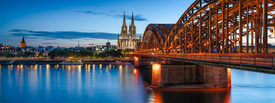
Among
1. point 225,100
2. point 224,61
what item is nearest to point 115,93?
point 225,100

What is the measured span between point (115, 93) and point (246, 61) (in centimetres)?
2776

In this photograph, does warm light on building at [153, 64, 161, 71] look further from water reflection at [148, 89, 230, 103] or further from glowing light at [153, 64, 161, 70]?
water reflection at [148, 89, 230, 103]

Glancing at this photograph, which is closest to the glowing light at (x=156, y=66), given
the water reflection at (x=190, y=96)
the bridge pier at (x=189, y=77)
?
the bridge pier at (x=189, y=77)

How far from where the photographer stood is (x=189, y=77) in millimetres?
45375

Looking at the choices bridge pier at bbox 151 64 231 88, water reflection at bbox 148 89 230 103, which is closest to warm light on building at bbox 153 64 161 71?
bridge pier at bbox 151 64 231 88

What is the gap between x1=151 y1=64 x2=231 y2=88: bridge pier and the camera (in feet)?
144

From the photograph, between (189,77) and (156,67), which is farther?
(156,67)

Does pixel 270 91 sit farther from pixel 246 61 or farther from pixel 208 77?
pixel 246 61

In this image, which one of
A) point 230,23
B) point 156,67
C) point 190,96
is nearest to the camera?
point 190,96

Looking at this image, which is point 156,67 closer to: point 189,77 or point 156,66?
point 156,66

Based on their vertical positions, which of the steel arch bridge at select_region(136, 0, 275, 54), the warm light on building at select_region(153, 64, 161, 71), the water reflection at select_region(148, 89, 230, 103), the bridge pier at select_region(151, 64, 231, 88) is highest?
the steel arch bridge at select_region(136, 0, 275, 54)

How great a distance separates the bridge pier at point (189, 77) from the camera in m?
→ 43.9

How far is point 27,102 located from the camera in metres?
39.6

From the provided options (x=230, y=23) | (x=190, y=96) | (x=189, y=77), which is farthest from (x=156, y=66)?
(x=230, y=23)
